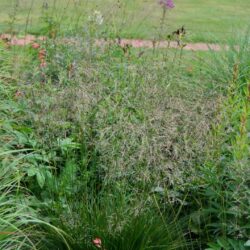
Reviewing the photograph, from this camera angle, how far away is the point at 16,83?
188 inches

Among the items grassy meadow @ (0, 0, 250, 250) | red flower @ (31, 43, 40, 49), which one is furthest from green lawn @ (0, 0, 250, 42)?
grassy meadow @ (0, 0, 250, 250)

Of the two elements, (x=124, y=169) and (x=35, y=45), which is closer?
(x=124, y=169)

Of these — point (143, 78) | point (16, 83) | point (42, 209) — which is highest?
point (143, 78)

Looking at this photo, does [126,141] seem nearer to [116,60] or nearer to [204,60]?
[116,60]

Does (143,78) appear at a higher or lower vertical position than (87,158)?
higher

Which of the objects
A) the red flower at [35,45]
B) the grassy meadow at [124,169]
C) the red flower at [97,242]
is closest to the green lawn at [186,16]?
the red flower at [35,45]

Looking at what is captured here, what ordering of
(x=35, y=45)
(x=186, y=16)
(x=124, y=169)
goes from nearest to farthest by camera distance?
(x=124, y=169) → (x=35, y=45) → (x=186, y=16)

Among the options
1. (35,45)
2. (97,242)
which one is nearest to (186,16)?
(35,45)

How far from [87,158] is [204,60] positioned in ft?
8.93

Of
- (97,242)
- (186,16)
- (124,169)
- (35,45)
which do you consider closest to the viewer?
(97,242)

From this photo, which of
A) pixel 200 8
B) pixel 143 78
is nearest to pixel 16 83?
pixel 143 78

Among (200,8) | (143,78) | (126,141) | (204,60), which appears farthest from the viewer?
(200,8)

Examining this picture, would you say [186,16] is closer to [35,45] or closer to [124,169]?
[35,45]

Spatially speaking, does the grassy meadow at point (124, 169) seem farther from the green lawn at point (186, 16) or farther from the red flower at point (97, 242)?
the green lawn at point (186, 16)
